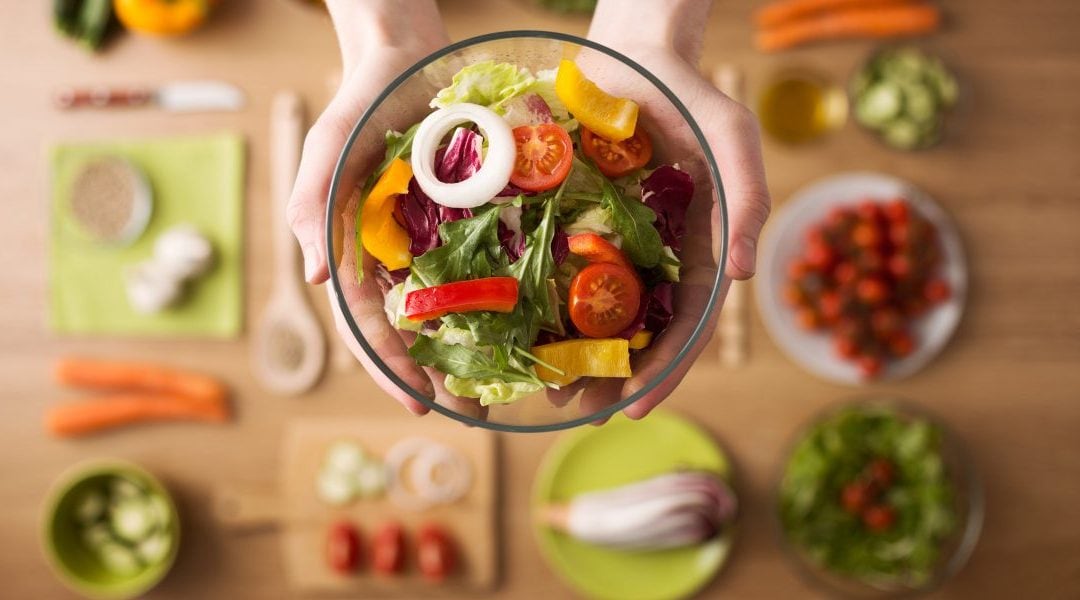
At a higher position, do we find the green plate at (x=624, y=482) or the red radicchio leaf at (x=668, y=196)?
the red radicchio leaf at (x=668, y=196)

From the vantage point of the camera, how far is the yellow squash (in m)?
2.50

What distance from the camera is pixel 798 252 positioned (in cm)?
250

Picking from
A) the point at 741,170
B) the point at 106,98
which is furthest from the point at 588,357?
the point at 106,98

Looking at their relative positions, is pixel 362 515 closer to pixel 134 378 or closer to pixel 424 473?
pixel 424 473

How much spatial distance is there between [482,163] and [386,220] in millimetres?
182

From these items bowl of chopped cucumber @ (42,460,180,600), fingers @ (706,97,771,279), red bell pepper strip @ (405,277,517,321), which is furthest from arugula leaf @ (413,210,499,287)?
bowl of chopped cucumber @ (42,460,180,600)

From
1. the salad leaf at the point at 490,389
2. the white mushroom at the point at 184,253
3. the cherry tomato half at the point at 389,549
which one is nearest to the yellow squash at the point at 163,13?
the white mushroom at the point at 184,253

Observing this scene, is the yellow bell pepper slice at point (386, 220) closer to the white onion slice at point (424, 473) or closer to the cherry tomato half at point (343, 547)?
the white onion slice at point (424, 473)

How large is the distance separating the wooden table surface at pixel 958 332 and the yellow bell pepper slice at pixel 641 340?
3.75 ft

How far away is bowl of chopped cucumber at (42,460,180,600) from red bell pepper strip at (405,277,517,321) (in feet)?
5.35

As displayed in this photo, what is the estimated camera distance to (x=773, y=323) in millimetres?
2473

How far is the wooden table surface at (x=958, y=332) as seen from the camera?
2516 millimetres

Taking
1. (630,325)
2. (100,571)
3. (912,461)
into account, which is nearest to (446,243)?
(630,325)

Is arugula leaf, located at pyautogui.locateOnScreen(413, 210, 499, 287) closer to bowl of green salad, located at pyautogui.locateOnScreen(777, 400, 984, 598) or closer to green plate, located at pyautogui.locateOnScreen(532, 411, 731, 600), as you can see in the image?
green plate, located at pyautogui.locateOnScreen(532, 411, 731, 600)
